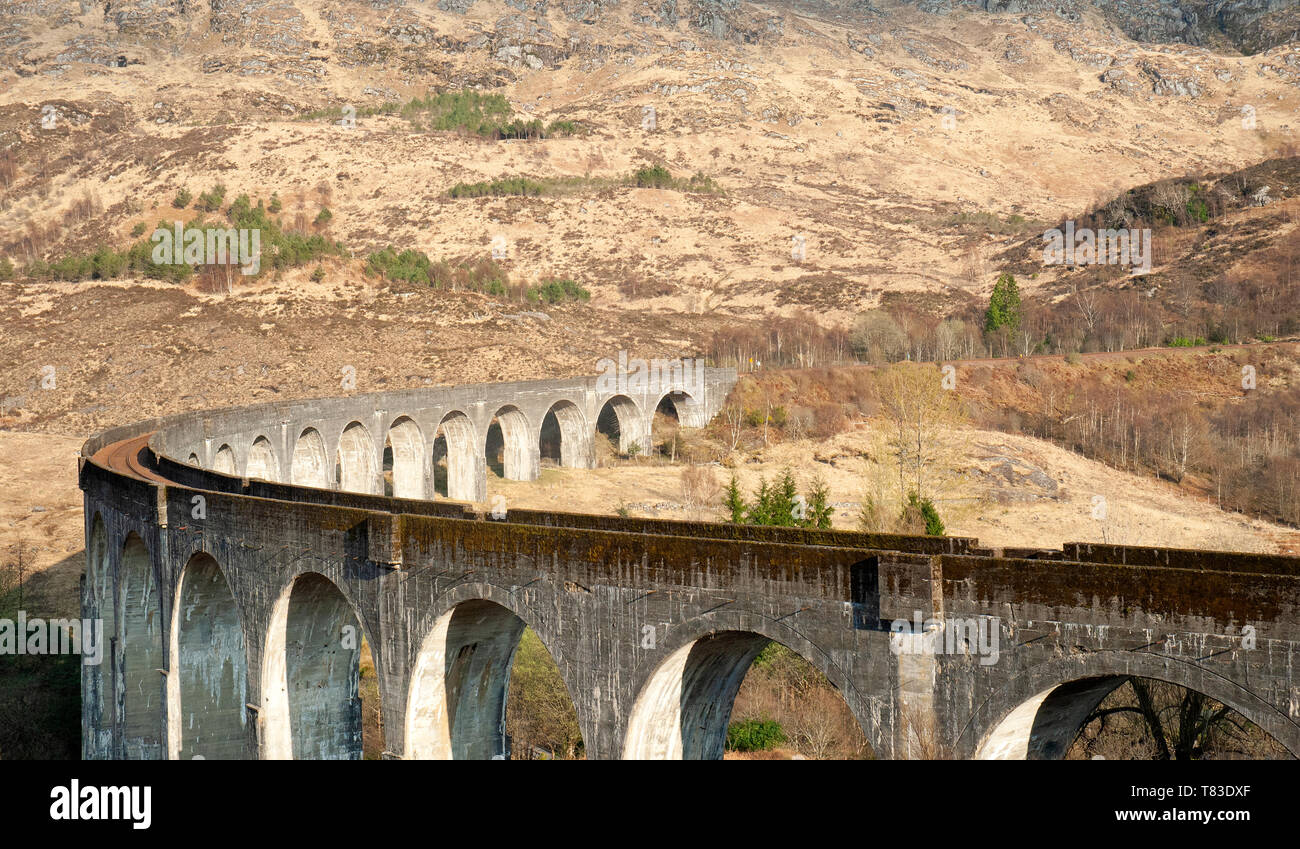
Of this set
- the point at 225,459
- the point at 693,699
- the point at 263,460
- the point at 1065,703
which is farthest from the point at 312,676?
the point at 263,460

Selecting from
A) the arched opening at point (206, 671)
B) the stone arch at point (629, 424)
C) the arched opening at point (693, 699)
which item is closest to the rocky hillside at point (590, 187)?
the stone arch at point (629, 424)

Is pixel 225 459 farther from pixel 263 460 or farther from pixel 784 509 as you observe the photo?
pixel 784 509

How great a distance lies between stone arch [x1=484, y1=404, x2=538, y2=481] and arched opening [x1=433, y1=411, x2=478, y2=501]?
3.83 m

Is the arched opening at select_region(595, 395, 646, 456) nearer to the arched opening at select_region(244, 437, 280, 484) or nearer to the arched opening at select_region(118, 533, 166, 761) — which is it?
the arched opening at select_region(244, 437, 280, 484)

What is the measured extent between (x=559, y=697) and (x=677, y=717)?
13.7m

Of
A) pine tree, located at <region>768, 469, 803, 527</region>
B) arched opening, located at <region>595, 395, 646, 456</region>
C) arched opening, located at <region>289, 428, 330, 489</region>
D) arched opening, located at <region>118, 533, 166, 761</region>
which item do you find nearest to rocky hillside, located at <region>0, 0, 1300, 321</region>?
arched opening, located at <region>595, 395, 646, 456</region>

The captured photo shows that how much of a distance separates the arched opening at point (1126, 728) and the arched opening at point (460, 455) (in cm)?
3887

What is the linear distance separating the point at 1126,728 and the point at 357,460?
123 feet

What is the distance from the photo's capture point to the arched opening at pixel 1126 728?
16.4 m

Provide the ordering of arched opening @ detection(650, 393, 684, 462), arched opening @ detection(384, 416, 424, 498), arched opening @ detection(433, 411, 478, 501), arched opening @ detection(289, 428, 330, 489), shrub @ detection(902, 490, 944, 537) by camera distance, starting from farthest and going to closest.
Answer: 1. arched opening @ detection(650, 393, 684, 462)
2. arched opening @ detection(433, 411, 478, 501)
3. arched opening @ detection(384, 416, 424, 498)
4. arched opening @ detection(289, 428, 330, 489)
5. shrub @ detection(902, 490, 944, 537)

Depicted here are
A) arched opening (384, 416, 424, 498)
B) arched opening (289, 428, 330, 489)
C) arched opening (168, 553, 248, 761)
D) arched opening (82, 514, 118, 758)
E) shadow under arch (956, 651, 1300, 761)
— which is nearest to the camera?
shadow under arch (956, 651, 1300, 761)

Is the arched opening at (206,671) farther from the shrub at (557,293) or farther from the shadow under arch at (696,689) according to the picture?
the shrub at (557,293)

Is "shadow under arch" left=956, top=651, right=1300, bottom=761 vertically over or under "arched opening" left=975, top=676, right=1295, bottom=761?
over

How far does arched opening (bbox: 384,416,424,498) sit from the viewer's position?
2330 inches
